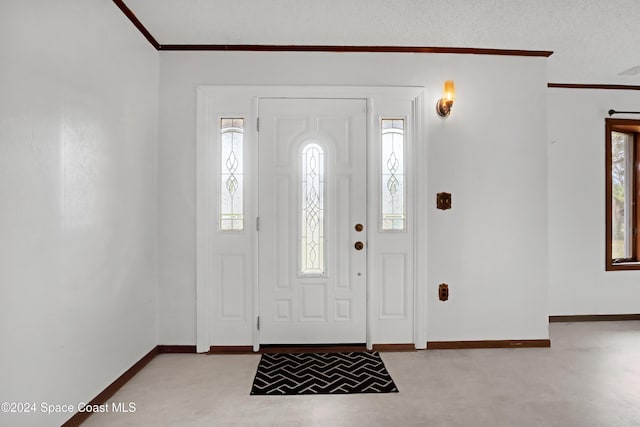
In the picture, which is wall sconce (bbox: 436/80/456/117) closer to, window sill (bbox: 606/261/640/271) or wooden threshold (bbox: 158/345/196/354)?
window sill (bbox: 606/261/640/271)

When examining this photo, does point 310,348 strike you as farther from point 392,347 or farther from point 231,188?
point 231,188

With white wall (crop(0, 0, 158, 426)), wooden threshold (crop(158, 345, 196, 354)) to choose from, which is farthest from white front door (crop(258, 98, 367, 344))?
white wall (crop(0, 0, 158, 426))

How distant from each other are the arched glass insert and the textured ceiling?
98cm

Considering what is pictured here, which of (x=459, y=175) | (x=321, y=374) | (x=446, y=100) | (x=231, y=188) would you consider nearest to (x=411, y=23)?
(x=446, y=100)

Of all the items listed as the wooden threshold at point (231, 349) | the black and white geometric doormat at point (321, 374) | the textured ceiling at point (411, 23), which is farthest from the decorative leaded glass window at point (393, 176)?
the wooden threshold at point (231, 349)

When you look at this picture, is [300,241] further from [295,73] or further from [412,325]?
[295,73]

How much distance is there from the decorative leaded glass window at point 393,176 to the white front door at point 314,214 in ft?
0.60

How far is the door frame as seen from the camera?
11.3 ft

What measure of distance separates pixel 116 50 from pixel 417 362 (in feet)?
10.5

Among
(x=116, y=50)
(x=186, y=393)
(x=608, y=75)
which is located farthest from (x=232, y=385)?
(x=608, y=75)

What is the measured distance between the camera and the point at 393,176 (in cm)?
355

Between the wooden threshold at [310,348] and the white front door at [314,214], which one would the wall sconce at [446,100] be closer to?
the white front door at [314,214]

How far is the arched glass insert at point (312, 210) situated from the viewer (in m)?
3.53

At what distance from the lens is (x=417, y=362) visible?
322 centimetres
